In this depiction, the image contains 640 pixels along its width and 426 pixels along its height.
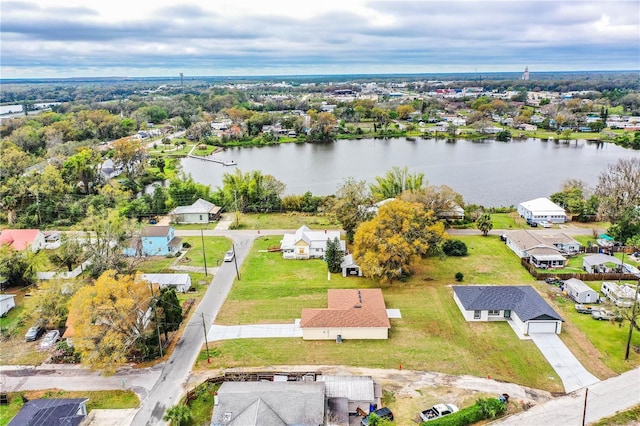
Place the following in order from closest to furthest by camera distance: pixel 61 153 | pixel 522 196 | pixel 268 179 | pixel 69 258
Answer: pixel 69 258, pixel 268 179, pixel 522 196, pixel 61 153

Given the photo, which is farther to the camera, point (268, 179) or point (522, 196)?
point (522, 196)

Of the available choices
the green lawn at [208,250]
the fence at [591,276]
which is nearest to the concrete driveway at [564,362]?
the fence at [591,276]

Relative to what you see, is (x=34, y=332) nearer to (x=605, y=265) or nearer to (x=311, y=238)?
(x=311, y=238)

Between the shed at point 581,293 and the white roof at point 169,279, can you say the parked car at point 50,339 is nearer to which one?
the white roof at point 169,279

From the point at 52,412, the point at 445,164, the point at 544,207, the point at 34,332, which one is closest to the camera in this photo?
the point at 52,412

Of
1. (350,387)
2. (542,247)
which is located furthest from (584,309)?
(350,387)

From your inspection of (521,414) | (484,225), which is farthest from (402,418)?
(484,225)

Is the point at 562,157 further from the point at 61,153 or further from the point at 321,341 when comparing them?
the point at 61,153
